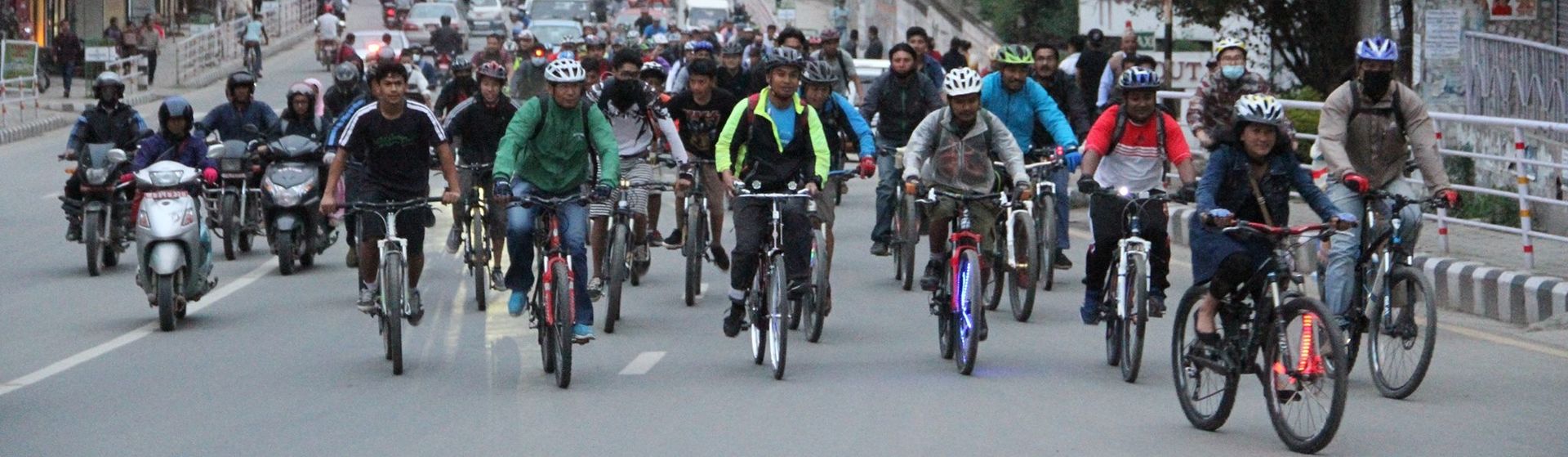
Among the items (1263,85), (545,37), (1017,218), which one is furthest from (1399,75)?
(545,37)

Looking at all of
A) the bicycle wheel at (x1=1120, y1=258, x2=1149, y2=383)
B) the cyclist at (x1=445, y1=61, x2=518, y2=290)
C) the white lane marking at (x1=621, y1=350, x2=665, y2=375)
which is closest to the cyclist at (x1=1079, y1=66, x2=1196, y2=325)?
the bicycle wheel at (x1=1120, y1=258, x2=1149, y2=383)

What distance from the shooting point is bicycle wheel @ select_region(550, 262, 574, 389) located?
33.4 feet

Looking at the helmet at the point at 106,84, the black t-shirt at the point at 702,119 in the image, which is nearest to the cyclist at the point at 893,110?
the black t-shirt at the point at 702,119

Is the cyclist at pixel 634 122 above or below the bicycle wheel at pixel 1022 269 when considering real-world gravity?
above

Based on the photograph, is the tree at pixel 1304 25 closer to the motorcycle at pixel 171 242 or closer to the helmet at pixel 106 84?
the helmet at pixel 106 84

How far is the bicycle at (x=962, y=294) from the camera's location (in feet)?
34.4

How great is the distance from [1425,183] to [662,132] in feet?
15.8

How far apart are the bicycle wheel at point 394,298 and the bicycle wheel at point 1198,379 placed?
3.77 m

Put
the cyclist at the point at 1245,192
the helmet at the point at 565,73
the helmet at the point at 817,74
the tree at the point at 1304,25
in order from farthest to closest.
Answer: the tree at the point at 1304,25 → the helmet at the point at 817,74 → the helmet at the point at 565,73 → the cyclist at the point at 1245,192

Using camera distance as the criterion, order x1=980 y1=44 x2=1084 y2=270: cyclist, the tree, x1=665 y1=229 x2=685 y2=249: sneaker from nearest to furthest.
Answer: x1=980 y1=44 x2=1084 y2=270: cyclist < x1=665 y1=229 x2=685 y2=249: sneaker < the tree

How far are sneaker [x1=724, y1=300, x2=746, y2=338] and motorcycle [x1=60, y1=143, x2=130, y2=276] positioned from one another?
635cm

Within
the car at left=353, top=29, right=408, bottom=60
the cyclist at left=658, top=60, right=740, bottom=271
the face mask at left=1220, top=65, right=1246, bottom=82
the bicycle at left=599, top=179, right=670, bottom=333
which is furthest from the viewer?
the car at left=353, top=29, right=408, bottom=60

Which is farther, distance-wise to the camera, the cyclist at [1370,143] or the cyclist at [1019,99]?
the cyclist at [1019,99]

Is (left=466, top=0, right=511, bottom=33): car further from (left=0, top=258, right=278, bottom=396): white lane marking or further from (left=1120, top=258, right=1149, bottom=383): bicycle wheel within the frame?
(left=1120, top=258, right=1149, bottom=383): bicycle wheel
